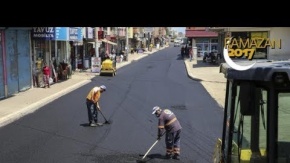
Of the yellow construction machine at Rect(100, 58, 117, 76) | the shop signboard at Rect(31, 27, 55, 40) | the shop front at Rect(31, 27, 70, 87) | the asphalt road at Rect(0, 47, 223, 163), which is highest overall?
the shop signboard at Rect(31, 27, 55, 40)

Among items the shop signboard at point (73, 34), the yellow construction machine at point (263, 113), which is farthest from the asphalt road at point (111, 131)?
the shop signboard at point (73, 34)

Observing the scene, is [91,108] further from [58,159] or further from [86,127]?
[58,159]

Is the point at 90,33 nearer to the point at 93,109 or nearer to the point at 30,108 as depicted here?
the point at 30,108

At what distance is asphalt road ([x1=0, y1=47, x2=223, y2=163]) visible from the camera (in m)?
12.5

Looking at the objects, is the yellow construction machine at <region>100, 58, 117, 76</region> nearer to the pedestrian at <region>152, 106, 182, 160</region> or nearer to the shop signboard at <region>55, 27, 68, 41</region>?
the shop signboard at <region>55, 27, 68, 41</region>

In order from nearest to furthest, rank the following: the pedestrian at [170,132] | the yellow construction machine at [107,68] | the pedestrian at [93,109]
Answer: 1. the pedestrian at [170,132]
2. the pedestrian at [93,109]
3. the yellow construction machine at [107,68]

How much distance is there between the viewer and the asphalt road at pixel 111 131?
41.1 ft

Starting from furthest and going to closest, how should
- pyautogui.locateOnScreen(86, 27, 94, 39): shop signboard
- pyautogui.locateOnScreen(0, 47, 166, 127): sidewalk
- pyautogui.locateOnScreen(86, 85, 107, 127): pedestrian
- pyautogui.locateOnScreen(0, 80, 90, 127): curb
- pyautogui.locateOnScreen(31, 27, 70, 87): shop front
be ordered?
pyautogui.locateOnScreen(86, 27, 94, 39): shop signboard, pyautogui.locateOnScreen(31, 27, 70, 87): shop front, pyautogui.locateOnScreen(0, 47, 166, 127): sidewalk, pyautogui.locateOnScreen(0, 80, 90, 127): curb, pyautogui.locateOnScreen(86, 85, 107, 127): pedestrian

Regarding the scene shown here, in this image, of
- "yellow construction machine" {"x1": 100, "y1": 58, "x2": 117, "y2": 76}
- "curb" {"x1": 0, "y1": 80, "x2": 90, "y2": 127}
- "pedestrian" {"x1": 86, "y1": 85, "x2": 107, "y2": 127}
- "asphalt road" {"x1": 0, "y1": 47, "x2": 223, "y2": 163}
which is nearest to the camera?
"asphalt road" {"x1": 0, "y1": 47, "x2": 223, "y2": 163}

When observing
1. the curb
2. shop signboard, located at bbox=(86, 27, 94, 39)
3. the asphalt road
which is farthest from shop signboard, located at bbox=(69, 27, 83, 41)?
the asphalt road

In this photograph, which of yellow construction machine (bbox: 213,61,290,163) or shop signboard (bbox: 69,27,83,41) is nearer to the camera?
yellow construction machine (bbox: 213,61,290,163)

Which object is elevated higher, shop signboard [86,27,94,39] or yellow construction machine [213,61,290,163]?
shop signboard [86,27,94,39]

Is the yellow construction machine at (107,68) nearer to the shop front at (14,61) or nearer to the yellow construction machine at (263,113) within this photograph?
the shop front at (14,61)
